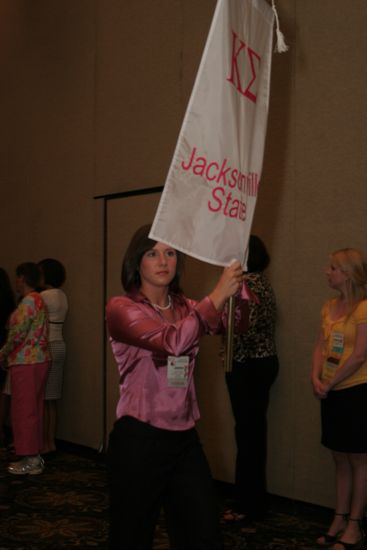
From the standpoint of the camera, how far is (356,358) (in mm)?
3236

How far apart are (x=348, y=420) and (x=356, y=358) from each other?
314 millimetres

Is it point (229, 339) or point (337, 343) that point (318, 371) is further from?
point (229, 339)

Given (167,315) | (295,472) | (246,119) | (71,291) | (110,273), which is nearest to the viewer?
(246,119)

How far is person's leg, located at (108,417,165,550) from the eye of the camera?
2.05m

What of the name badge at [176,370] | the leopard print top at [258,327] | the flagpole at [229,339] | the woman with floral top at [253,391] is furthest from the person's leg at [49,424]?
the flagpole at [229,339]

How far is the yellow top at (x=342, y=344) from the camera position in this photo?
10.8ft

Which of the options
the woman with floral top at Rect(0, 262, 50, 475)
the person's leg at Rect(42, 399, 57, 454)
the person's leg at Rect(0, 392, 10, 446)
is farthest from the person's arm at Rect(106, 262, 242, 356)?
the person's leg at Rect(0, 392, 10, 446)

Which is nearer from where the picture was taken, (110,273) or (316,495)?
(316,495)

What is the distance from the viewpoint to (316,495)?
12.6 feet

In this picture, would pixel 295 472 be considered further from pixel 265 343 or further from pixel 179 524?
pixel 179 524

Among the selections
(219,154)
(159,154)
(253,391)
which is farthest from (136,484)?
(159,154)

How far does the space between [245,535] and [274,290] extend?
4.78 feet

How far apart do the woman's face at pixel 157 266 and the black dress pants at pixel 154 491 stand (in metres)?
0.47

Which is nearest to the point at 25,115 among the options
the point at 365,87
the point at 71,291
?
the point at 71,291
